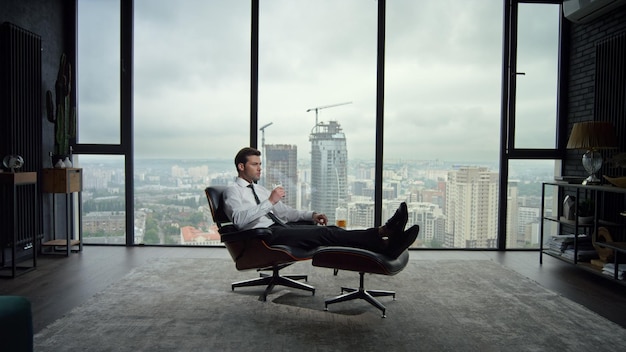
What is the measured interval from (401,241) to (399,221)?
14 cm

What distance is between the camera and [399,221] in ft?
12.1

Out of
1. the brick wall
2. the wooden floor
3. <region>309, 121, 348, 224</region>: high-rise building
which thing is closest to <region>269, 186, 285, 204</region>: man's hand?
the wooden floor

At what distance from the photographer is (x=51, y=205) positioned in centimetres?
599

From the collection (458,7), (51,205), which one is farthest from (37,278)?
(458,7)

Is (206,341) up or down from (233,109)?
down

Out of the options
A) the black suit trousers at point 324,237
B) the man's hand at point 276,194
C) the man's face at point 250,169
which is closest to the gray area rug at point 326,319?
the black suit trousers at point 324,237

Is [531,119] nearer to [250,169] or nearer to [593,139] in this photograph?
[593,139]

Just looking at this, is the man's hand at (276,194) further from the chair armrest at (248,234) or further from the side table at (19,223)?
the side table at (19,223)

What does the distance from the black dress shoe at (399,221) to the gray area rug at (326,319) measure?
561 millimetres

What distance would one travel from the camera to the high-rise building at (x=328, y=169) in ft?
20.9

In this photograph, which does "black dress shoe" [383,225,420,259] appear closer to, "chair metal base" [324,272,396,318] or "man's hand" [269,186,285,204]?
"chair metal base" [324,272,396,318]

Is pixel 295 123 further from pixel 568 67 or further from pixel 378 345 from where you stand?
pixel 378 345

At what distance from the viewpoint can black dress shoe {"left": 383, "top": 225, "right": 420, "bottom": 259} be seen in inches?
144

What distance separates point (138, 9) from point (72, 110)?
1.37 meters
